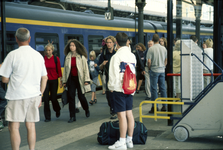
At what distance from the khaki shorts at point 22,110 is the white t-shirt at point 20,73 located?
6 cm

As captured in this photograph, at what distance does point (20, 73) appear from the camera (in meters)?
3.95

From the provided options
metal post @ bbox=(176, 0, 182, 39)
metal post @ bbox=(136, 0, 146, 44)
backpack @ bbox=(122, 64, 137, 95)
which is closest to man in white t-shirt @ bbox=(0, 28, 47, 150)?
backpack @ bbox=(122, 64, 137, 95)

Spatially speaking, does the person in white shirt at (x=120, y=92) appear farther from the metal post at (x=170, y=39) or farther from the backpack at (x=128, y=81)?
the metal post at (x=170, y=39)

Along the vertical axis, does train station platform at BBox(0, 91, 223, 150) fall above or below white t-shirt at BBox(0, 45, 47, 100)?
below

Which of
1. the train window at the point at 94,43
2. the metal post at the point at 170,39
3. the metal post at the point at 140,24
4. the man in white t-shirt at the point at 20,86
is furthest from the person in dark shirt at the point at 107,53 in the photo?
the metal post at the point at 140,24

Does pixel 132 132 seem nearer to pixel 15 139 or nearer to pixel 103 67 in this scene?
pixel 15 139

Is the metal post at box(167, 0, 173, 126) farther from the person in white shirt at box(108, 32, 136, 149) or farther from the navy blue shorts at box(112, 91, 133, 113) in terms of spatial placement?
the navy blue shorts at box(112, 91, 133, 113)

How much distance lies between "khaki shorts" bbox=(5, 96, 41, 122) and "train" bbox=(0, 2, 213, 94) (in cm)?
325

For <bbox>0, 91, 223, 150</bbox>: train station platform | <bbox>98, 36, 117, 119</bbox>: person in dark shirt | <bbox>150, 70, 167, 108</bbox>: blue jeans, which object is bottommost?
<bbox>0, 91, 223, 150</bbox>: train station platform

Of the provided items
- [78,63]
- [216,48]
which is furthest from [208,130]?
[78,63]

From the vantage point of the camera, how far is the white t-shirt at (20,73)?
392cm

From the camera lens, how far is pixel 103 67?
6891mm

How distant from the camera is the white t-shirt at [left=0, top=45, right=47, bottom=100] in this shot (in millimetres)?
3924

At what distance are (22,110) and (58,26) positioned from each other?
7.11m
